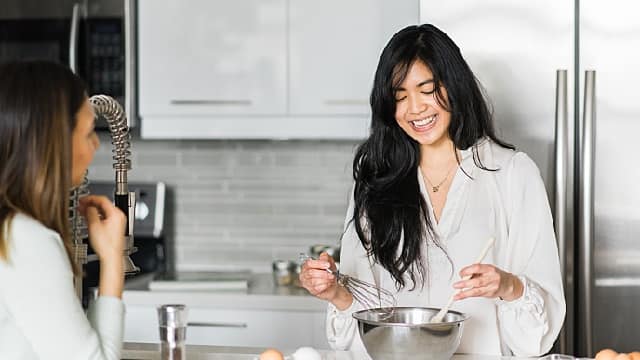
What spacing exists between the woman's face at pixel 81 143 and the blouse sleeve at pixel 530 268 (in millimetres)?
1043

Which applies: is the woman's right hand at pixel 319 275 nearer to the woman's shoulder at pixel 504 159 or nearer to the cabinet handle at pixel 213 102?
the woman's shoulder at pixel 504 159

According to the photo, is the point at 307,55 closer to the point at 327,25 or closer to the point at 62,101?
the point at 327,25

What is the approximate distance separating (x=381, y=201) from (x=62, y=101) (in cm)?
106

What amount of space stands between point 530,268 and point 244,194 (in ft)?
6.12

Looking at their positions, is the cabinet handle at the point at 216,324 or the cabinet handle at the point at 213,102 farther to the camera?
the cabinet handle at the point at 213,102

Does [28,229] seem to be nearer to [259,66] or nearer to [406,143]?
[406,143]

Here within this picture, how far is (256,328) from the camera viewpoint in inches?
131

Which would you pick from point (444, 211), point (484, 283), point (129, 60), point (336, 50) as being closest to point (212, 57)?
point (129, 60)

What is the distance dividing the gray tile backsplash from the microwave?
0.48 m

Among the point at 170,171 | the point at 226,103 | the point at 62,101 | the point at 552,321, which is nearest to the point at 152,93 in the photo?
the point at 226,103

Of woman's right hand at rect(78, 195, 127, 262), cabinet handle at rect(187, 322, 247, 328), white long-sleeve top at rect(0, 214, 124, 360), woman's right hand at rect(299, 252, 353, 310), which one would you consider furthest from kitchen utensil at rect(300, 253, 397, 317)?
cabinet handle at rect(187, 322, 247, 328)

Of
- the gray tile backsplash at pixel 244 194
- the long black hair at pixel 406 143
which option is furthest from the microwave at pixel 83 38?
the long black hair at pixel 406 143

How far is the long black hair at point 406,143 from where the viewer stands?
2295 millimetres

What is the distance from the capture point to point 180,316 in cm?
170
